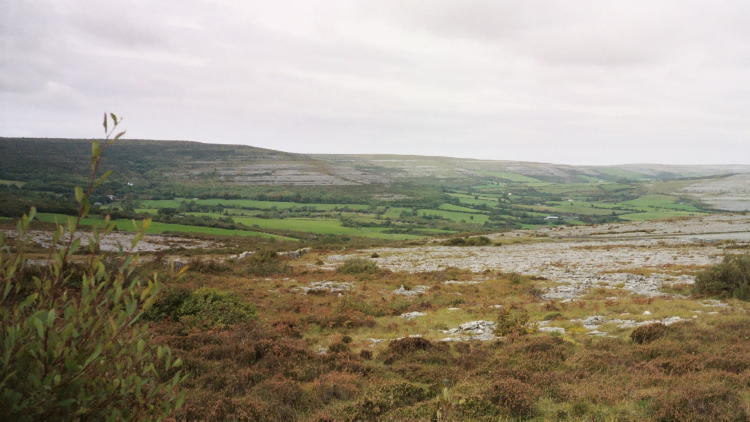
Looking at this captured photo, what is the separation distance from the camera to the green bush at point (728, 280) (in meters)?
17.4

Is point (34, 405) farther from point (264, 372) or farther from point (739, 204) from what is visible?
point (739, 204)

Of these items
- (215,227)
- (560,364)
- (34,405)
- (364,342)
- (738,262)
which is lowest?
(215,227)

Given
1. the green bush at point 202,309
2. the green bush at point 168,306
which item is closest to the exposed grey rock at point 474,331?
A: the green bush at point 202,309

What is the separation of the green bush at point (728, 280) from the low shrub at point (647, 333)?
8.68 metres

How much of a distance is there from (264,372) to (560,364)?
24.7ft

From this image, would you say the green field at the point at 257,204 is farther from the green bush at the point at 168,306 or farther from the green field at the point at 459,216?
the green bush at the point at 168,306

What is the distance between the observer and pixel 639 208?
5551 inches

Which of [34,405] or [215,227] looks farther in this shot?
[215,227]

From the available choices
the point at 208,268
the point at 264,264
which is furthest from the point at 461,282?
the point at 208,268

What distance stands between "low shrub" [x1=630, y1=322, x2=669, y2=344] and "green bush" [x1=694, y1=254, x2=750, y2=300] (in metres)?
8.68

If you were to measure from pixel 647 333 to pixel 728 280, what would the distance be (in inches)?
410

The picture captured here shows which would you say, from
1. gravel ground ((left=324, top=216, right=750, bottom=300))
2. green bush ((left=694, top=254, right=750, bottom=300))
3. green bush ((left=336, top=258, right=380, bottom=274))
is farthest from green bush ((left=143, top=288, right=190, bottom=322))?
green bush ((left=694, top=254, right=750, bottom=300))

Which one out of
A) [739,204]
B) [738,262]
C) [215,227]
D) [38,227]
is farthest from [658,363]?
[739,204]

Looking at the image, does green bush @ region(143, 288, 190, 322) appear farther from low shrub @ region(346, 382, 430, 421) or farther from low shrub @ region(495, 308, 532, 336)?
low shrub @ region(495, 308, 532, 336)
